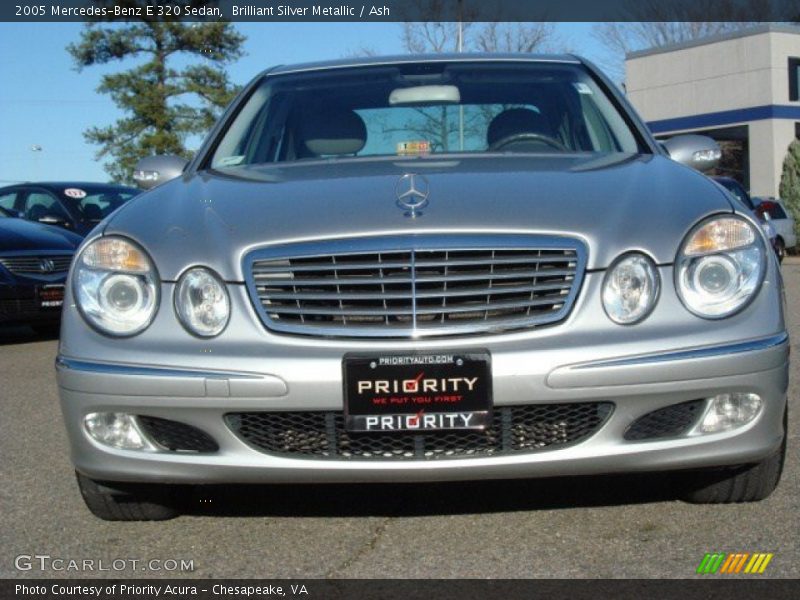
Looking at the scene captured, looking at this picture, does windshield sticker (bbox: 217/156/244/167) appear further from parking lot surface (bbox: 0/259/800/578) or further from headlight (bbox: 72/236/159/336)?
parking lot surface (bbox: 0/259/800/578)

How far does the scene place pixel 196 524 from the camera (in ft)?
13.0

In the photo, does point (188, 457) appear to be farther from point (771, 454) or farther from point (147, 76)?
point (147, 76)

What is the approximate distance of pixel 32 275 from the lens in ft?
33.8

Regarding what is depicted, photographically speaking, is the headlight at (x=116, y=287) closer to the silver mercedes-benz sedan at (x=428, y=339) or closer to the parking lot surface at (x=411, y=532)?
the silver mercedes-benz sedan at (x=428, y=339)

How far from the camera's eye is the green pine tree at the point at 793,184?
93.0 ft

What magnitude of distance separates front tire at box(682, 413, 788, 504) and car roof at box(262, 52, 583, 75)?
2.01 meters

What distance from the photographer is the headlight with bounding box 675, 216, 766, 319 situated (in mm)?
3512

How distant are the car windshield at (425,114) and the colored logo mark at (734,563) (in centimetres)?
170

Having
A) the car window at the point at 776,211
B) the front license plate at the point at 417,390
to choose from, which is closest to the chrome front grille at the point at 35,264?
the front license plate at the point at 417,390

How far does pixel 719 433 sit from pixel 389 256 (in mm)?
1009
